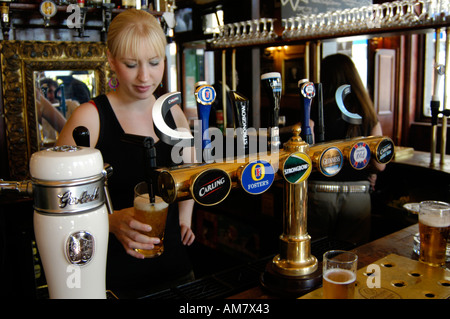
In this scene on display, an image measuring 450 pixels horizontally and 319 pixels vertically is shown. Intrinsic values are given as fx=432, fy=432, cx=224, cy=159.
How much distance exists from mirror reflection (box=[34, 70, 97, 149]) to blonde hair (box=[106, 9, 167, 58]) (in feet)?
7.18

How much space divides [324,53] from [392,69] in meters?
1.34

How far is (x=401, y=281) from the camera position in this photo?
111 centimetres

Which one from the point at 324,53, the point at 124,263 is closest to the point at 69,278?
the point at 124,263

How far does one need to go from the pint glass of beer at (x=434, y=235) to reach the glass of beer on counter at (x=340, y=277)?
376 mm

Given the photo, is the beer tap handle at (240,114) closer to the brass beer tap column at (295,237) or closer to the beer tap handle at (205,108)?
the beer tap handle at (205,108)

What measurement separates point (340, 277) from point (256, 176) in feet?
1.00

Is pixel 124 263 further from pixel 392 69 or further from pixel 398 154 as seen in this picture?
pixel 392 69

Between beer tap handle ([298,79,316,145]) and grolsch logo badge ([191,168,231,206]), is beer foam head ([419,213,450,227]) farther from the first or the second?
grolsch logo badge ([191,168,231,206])

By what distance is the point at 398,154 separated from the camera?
4.05m

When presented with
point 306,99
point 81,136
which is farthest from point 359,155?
point 81,136

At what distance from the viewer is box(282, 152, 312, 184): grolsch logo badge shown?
998 mm

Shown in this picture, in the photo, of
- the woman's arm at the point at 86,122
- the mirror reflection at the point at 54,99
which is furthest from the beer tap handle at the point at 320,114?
the mirror reflection at the point at 54,99

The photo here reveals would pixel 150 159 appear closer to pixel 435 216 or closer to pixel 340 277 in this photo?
pixel 340 277
